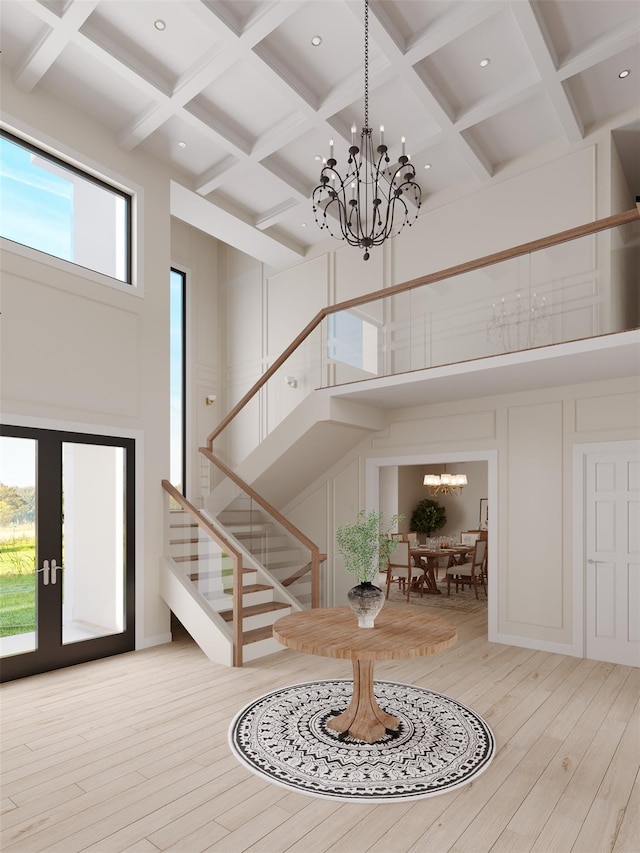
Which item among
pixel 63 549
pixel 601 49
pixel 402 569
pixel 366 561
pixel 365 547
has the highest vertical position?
pixel 601 49

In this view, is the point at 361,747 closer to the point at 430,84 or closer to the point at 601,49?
the point at 430,84

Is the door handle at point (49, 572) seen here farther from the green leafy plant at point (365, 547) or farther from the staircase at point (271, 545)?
the green leafy plant at point (365, 547)

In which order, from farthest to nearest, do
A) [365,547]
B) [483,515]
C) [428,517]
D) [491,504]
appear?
1. [428,517]
2. [483,515]
3. [491,504]
4. [365,547]

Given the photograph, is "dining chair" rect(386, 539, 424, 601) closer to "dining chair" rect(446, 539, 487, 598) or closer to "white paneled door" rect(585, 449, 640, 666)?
"dining chair" rect(446, 539, 487, 598)

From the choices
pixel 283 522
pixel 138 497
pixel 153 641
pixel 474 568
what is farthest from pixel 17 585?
pixel 474 568

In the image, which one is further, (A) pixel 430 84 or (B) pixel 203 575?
(B) pixel 203 575

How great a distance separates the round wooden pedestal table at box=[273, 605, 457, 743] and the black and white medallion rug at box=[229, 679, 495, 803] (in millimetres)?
114

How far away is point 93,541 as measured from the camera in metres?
5.75

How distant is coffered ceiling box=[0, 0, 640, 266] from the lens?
4992 mm

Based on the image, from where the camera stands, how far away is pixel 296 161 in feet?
23.7

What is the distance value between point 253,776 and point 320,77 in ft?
20.5

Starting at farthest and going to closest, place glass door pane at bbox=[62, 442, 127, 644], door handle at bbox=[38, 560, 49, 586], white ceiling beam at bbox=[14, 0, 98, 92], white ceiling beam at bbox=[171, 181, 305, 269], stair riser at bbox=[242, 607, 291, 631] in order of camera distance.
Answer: white ceiling beam at bbox=[171, 181, 305, 269]
stair riser at bbox=[242, 607, 291, 631]
glass door pane at bbox=[62, 442, 127, 644]
door handle at bbox=[38, 560, 49, 586]
white ceiling beam at bbox=[14, 0, 98, 92]

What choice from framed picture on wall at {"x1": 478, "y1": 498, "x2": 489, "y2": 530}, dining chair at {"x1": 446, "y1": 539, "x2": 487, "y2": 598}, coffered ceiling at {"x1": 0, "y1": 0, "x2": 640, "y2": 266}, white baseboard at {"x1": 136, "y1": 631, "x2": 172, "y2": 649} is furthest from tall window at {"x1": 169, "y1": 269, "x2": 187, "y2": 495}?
framed picture on wall at {"x1": 478, "y1": 498, "x2": 489, "y2": 530}

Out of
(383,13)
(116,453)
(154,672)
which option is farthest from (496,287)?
(154,672)
